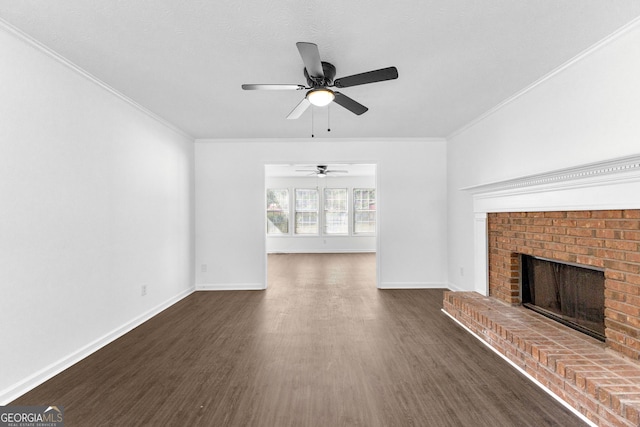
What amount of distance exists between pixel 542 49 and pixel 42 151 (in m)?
3.86

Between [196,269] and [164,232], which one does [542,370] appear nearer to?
[164,232]

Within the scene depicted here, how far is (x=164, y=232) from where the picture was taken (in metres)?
4.10

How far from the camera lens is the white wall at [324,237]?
9891 millimetres

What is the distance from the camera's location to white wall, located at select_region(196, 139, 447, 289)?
199 inches

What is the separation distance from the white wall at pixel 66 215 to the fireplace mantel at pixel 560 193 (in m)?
3.98

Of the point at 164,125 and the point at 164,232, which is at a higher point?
the point at 164,125

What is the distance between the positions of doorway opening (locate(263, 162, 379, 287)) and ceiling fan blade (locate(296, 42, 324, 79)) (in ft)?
25.2

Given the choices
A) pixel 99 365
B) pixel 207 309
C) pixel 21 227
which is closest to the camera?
pixel 21 227

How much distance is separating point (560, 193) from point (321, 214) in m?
7.59

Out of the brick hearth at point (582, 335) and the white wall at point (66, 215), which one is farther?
the white wall at point (66, 215)

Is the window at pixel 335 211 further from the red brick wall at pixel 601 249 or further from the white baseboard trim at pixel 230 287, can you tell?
the red brick wall at pixel 601 249

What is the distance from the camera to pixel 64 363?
8.03 feet

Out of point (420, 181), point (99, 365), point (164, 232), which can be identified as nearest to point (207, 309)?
point (164, 232)

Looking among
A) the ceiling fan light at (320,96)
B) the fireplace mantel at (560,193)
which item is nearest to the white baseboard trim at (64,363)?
the ceiling fan light at (320,96)
